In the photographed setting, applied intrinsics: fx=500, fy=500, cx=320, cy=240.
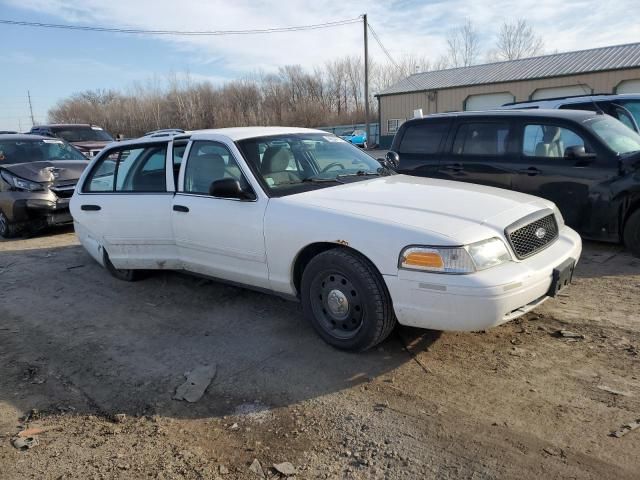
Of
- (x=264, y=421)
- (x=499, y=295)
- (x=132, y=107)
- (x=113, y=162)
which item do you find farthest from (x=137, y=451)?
(x=132, y=107)

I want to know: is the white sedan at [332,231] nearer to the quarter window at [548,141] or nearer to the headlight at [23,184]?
the quarter window at [548,141]

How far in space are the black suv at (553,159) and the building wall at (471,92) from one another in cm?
2078

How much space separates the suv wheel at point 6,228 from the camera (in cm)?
843

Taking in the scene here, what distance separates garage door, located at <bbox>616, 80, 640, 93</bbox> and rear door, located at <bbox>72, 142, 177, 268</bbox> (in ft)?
83.7

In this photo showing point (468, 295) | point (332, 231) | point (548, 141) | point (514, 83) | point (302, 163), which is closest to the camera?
point (468, 295)

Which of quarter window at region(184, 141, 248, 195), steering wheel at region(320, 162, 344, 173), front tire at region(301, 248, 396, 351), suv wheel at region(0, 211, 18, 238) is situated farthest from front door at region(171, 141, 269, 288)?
suv wheel at region(0, 211, 18, 238)

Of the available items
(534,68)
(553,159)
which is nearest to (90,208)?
(553,159)

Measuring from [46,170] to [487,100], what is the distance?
26065 mm

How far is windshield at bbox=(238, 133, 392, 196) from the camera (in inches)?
165

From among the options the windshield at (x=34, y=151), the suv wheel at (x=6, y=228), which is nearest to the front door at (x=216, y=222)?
the suv wheel at (x=6, y=228)

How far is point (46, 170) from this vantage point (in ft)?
28.3

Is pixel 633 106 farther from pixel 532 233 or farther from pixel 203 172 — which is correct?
pixel 203 172

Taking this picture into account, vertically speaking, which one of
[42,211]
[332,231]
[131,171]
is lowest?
[42,211]

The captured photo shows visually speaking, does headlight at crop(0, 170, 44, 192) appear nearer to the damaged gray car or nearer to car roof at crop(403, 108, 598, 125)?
the damaged gray car
